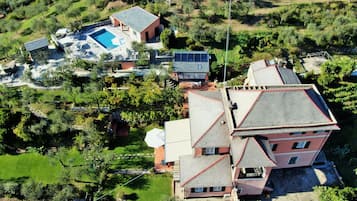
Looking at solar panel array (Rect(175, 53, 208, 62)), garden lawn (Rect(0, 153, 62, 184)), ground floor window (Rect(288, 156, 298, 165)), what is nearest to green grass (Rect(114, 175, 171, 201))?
garden lawn (Rect(0, 153, 62, 184))

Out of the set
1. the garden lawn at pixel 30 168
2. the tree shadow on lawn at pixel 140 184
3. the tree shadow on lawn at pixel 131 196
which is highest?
the garden lawn at pixel 30 168

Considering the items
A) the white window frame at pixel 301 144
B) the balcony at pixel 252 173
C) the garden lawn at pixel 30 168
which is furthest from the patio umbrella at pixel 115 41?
the white window frame at pixel 301 144

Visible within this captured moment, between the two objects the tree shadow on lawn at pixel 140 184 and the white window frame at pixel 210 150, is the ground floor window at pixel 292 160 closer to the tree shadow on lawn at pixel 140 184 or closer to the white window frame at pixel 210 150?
the white window frame at pixel 210 150

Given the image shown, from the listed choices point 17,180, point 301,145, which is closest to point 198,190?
point 301,145

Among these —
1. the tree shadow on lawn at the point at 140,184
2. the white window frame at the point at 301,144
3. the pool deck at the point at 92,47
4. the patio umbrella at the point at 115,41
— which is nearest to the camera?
the white window frame at the point at 301,144

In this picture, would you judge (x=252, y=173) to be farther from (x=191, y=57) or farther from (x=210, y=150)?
(x=191, y=57)

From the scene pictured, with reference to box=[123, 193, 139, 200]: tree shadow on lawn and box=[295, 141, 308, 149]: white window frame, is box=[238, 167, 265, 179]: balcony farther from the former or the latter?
box=[123, 193, 139, 200]: tree shadow on lawn
